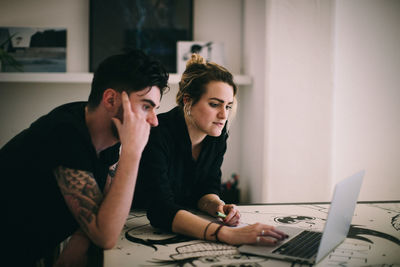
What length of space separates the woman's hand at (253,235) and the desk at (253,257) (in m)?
0.02

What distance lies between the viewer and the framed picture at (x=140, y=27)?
2.96m

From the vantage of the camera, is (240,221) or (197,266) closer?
(197,266)

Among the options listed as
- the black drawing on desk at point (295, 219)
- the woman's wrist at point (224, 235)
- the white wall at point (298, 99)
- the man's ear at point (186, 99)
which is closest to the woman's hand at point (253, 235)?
the woman's wrist at point (224, 235)

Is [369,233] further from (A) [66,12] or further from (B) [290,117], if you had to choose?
(A) [66,12]

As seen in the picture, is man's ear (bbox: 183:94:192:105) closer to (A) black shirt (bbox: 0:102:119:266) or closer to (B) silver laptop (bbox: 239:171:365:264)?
(A) black shirt (bbox: 0:102:119:266)

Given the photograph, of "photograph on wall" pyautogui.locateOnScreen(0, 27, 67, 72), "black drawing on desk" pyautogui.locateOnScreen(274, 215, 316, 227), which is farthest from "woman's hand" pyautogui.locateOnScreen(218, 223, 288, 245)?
"photograph on wall" pyautogui.locateOnScreen(0, 27, 67, 72)

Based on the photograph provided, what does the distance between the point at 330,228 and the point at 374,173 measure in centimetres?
219

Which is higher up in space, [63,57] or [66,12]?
[66,12]

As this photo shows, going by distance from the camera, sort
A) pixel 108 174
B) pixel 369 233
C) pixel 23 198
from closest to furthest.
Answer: pixel 23 198 → pixel 369 233 → pixel 108 174

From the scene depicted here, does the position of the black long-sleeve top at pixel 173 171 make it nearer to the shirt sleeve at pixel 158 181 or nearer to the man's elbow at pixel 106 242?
the shirt sleeve at pixel 158 181

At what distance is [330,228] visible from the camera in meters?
0.93

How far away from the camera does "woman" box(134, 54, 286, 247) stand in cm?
127

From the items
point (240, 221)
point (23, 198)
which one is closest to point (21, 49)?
point (23, 198)

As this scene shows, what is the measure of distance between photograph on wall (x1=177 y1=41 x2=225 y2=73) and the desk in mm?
1807
